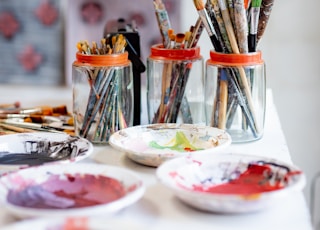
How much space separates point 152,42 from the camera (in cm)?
188

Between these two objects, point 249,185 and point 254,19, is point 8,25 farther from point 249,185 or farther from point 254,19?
point 249,185

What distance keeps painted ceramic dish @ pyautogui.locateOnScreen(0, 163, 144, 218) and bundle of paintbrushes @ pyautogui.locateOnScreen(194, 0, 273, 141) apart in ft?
1.14

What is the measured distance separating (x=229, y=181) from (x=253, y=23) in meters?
0.36

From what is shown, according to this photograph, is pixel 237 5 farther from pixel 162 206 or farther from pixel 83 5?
pixel 83 5

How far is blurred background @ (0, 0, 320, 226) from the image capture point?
1.82 m

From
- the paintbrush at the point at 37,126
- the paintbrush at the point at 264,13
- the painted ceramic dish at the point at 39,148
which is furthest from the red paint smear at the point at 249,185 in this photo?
the paintbrush at the point at 37,126

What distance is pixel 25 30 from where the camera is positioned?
1.94 m

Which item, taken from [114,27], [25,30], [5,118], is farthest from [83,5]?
[5,118]

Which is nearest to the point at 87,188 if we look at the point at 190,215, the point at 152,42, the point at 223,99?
the point at 190,215

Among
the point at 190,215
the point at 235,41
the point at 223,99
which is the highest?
the point at 235,41

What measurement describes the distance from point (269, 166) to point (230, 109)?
0.27m

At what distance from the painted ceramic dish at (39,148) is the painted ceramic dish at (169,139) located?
0.20 feet

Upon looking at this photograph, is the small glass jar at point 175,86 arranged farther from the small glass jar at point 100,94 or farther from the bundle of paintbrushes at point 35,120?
the bundle of paintbrushes at point 35,120

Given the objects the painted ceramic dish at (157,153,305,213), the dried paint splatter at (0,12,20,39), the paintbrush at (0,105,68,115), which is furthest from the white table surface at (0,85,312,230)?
the dried paint splatter at (0,12,20,39)
